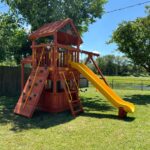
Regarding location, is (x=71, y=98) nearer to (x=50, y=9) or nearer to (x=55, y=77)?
(x=55, y=77)

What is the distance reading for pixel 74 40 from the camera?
12.5 m

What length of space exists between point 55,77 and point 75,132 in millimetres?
3456

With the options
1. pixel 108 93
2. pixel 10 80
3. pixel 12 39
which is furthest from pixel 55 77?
pixel 10 80

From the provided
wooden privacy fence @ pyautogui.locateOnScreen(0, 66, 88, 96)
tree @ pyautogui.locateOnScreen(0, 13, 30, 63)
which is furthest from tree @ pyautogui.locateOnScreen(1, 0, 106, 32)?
wooden privacy fence @ pyautogui.locateOnScreen(0, 66, 88, 96)

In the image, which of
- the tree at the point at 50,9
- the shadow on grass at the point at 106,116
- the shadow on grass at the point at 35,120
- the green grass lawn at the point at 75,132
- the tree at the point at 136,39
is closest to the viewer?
the green grass lawn at the point at 75,132

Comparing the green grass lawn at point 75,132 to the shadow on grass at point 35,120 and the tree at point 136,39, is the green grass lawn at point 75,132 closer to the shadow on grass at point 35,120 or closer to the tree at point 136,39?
the shadow on grass at point 35,120

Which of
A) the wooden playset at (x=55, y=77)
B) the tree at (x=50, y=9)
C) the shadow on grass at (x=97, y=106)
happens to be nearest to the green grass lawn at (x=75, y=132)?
the wooden playset at (x=55, y=77)

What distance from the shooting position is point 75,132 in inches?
285

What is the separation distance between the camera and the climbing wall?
942 centimetres

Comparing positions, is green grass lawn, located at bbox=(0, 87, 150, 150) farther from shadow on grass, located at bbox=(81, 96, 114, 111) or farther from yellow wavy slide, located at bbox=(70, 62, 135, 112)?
shadow on grass, located at bbox=(81, 96, 114, 111)

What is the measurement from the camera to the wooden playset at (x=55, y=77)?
32.3ft

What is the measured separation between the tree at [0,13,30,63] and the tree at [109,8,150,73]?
6255 mm

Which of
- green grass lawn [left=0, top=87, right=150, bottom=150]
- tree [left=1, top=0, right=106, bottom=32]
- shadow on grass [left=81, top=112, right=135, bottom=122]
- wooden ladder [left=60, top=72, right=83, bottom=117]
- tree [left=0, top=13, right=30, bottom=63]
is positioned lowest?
green grass lawn [left=0, top=87, right=150, bottom=150]

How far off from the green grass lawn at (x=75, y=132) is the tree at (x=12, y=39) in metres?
6.46
